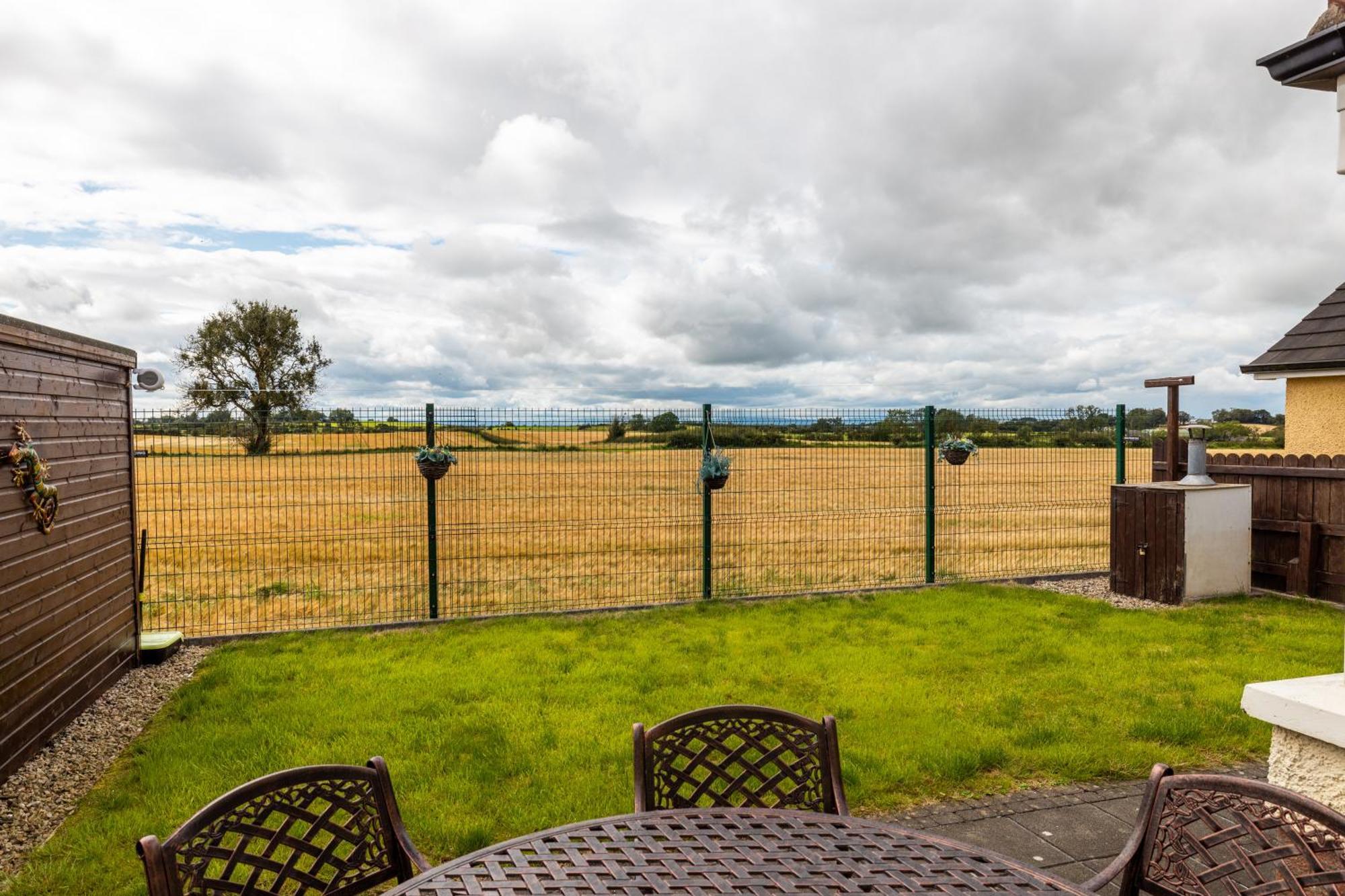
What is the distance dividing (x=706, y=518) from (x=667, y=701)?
3022mm

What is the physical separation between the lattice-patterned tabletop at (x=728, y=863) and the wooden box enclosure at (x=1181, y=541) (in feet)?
22.0

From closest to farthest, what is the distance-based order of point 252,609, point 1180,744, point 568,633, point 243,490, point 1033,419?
point 1180,744
point 568,633
point 243,490
point 252,609
point 1033,419

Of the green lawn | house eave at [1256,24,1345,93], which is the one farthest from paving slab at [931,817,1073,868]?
house eave at [1256,24,1345,93]

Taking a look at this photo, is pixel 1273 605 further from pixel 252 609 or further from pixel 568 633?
pixel 252 609

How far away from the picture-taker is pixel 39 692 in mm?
4273

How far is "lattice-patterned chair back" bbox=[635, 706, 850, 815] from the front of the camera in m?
2.23

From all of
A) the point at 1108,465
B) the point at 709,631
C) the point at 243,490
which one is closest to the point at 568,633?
the point at 709,631

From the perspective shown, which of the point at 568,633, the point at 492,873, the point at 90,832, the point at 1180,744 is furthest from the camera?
the point at 568,633

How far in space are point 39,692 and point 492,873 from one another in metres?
3.97

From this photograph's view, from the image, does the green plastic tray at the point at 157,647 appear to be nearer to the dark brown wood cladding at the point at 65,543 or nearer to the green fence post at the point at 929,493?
the dark brown wood cladding at the point at 65,543

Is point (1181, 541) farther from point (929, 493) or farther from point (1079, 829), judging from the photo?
point (1079, 829)

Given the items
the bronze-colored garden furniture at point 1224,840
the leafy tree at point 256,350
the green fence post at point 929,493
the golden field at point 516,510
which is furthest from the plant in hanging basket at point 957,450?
→ the leafy tree at point 256,350

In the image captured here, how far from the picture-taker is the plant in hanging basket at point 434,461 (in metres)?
6.93

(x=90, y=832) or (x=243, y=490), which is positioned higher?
(x=243, y=490)
